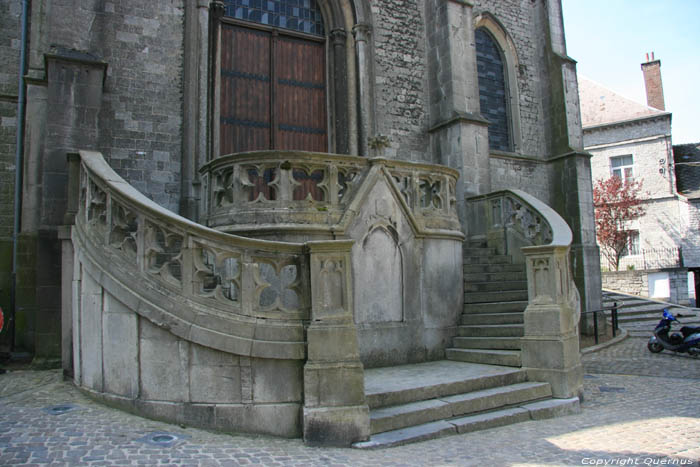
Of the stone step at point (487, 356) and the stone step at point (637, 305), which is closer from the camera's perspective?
the stone step at point (487, 356)

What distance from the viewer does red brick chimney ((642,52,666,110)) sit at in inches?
1160

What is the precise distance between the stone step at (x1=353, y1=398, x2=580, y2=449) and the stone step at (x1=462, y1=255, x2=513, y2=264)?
3667mm

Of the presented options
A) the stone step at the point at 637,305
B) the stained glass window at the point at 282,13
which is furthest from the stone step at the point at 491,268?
the stone step at the point at 637,305

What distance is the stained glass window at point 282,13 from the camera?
421 inches

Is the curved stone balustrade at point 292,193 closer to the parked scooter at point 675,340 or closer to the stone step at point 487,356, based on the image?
the stone step at point 487,356

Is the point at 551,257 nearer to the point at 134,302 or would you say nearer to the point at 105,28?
the point at 134,302

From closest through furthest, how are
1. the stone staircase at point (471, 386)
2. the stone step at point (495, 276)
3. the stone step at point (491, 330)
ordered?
the stone staircase at point (471, 386)
the stone step at point (491, 330)
the stone step at point (495, 276)

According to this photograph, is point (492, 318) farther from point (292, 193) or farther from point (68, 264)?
point (68, 264)

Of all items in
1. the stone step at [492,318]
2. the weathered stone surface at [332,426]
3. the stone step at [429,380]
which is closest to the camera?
the weathered stone surface at [332,426]

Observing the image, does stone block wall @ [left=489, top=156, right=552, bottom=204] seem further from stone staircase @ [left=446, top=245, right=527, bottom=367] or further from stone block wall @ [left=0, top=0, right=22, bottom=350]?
stone block wall @ [left=0, top=0, right=22, bottom=350]

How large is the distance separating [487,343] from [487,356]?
35cm

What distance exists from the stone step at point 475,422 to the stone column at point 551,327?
31 centimetres

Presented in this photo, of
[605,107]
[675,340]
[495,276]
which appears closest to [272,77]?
[495,276]

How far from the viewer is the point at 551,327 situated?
6.33 m
